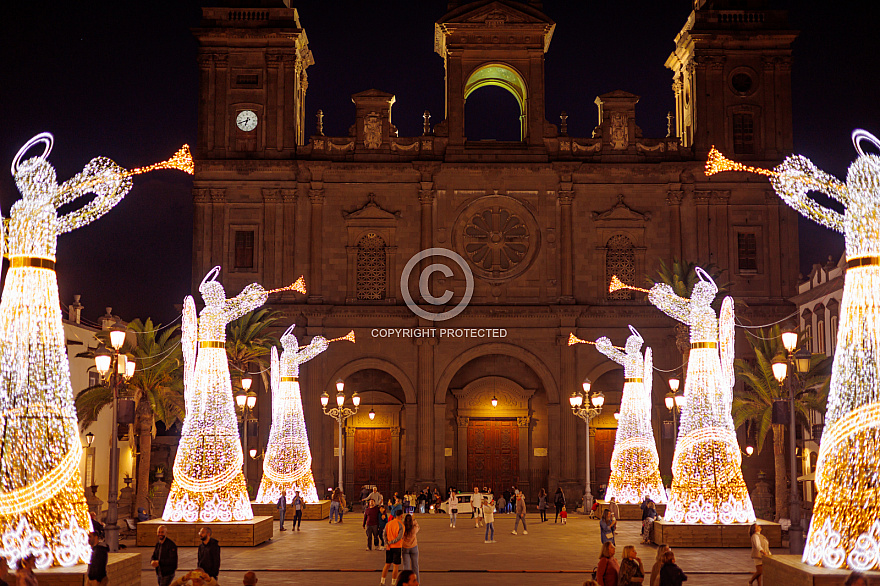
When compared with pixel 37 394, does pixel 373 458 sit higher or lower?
lower

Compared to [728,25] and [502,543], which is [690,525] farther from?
[728,25]

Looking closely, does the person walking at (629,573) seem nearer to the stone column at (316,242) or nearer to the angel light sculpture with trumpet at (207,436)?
the angel light sculpture with trumpet at (207,436)

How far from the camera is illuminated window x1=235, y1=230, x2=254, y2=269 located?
46344 mm

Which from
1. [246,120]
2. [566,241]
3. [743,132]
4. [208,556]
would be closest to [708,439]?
[208,556]

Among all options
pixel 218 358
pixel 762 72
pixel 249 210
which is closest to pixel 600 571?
pixel 218 358

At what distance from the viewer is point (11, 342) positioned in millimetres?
13227

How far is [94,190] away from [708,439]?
14.4 meters

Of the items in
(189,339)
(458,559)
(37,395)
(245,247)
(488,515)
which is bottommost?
(458,559)

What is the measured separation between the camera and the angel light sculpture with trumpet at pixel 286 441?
102ft

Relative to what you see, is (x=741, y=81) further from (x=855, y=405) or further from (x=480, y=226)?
(x=855, y=405)

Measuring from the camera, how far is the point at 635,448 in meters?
31.5

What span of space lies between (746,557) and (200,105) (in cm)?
3485

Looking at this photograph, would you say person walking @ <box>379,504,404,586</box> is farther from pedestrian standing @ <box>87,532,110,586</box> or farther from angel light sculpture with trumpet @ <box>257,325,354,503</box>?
angel light sculpture with trumpet @ <box>257,325,354,503</box>

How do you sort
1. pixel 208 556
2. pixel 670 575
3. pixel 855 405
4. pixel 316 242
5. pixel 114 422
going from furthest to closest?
pixel 316 242, pixel 114 422, pixel 208 556, pixel 855 405, pixel 670 575
